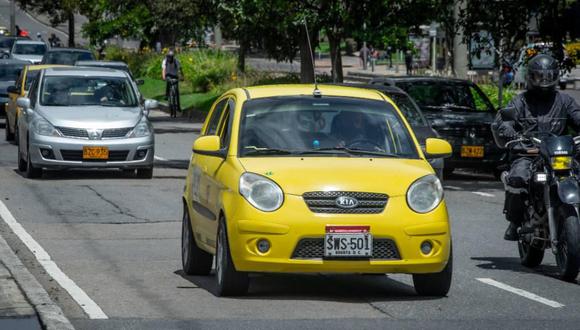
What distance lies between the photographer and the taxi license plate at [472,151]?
70.6ft

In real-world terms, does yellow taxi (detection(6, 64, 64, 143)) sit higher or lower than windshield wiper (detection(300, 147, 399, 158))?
lower

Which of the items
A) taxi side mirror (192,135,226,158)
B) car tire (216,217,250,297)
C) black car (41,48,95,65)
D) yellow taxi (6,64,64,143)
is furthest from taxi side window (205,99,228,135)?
black car (41,48,95,65)

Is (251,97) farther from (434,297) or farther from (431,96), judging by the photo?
(431,96)

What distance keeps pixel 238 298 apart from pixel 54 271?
222cm

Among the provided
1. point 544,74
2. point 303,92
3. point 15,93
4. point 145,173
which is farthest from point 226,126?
point 15,93

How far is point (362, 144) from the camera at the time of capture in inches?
412

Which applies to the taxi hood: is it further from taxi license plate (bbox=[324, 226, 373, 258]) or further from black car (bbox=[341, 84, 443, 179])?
black car (bbox=[341, 84, 443, 179])

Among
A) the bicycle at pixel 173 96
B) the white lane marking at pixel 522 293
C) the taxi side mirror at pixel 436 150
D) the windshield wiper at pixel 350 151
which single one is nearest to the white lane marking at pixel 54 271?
the windshield wiper at pixel 350 151

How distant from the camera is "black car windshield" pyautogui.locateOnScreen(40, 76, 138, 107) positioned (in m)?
21.2

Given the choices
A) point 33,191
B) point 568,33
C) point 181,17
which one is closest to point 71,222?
point 33,191

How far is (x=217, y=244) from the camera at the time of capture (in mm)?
10141

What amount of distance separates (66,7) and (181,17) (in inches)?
985

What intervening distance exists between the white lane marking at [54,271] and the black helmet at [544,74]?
13.3 feet

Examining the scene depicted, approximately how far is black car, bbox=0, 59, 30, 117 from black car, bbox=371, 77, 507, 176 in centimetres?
1413
